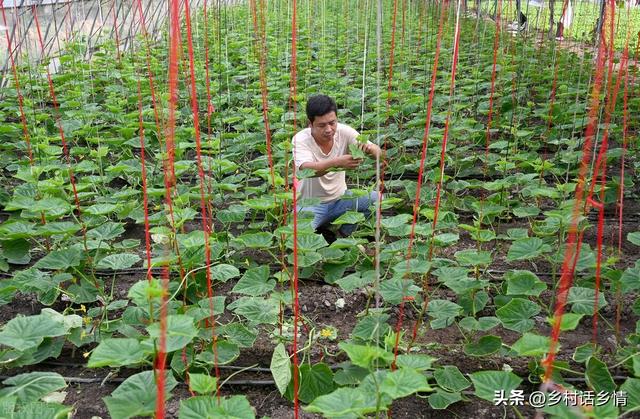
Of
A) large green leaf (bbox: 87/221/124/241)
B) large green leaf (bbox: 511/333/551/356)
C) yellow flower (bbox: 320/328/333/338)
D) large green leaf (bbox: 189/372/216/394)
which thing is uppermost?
large green leaf (bbox: 511/333/551/356)

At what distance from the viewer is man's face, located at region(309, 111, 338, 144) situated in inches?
A: 122

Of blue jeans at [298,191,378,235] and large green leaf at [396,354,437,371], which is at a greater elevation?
large green leaf at [396,354,437,371]

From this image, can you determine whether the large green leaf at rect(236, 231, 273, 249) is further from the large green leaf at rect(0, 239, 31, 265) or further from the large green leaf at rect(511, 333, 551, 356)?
the large green leaf at rect(511, 333, 551, 356)

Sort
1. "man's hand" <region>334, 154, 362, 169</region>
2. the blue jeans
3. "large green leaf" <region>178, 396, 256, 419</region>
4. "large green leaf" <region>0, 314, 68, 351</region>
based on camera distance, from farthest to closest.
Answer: the blue jeans
"man's hand" <region>334, 154, 362, 169</region>
"large green leaf" <region>0, 314, 68, 351</region>
"large green leaf" <region>178, 396, 256, 419</region>

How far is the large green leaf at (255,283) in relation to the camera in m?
2.17

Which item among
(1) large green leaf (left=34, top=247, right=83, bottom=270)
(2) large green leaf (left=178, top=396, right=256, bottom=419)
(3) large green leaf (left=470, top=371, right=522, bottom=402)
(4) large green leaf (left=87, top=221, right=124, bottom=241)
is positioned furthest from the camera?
(4) large green leaf (left=87, top=221, right=124, bottom=241)

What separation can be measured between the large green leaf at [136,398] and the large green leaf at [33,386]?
178 mm

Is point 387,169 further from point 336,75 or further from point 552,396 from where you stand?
point 552,396

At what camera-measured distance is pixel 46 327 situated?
5.88 feet

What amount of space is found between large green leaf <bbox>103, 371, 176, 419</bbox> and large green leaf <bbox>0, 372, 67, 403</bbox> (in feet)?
0.58

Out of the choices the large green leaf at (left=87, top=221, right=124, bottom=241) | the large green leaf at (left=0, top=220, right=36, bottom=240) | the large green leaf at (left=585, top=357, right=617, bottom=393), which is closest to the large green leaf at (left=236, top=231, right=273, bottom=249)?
the large green leaf at (left=87, top=221, right=124, bottom=241)

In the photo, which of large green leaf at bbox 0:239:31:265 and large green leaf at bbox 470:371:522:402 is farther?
large green leaf at bbox 0:239:31:265

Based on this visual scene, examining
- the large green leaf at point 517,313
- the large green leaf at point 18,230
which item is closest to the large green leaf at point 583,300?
the large green leaf at point 517,313

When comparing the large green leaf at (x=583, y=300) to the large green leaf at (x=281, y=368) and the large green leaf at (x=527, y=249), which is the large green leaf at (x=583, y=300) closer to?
the large green leaf at (x=527, y=249)
